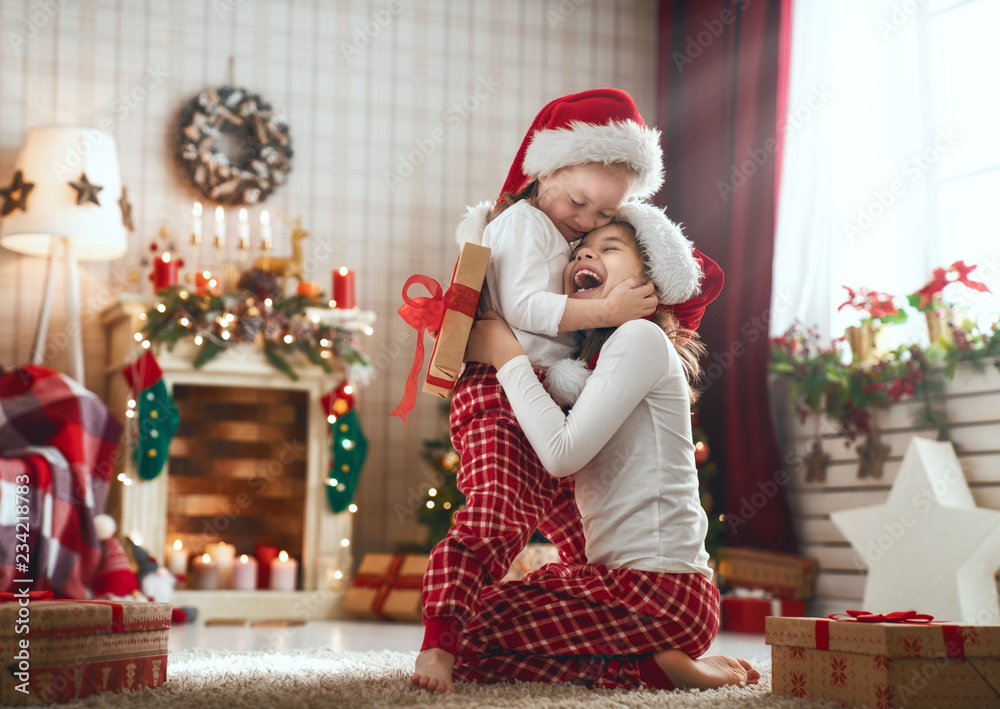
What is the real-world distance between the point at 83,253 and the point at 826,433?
2.86 metres

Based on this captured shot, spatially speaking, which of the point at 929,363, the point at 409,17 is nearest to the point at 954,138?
the point at 929,363

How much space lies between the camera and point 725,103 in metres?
4.16

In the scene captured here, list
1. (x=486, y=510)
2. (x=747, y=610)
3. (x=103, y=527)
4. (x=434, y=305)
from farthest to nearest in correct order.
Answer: (x=747, y=610) < (x=103, y=527) < (x=434, y=305) < (x=486, y=510)

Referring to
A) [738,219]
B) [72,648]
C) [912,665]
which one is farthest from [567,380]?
[738,219]

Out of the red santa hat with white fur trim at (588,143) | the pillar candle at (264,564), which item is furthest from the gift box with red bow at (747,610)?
the red santa hat with white fur trim at (588,143)

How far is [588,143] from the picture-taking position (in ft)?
5.67

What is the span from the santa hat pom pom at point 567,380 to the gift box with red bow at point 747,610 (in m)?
1.89

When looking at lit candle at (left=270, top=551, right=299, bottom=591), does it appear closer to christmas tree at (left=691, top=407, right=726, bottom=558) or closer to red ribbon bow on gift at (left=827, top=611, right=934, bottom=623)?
christmas tree at (left=691, top=407, right=726, bottom=558)

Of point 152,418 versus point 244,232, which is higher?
point 244,232

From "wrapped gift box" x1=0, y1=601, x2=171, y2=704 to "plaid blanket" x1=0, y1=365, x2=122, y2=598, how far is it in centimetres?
153

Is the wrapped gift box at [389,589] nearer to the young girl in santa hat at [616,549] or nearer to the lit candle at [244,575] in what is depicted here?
the lit candle at [244,575]

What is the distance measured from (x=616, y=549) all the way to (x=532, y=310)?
413 mm

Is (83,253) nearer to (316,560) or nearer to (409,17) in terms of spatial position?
(316,560)

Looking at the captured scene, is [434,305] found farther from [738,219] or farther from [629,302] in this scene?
[738,219]
